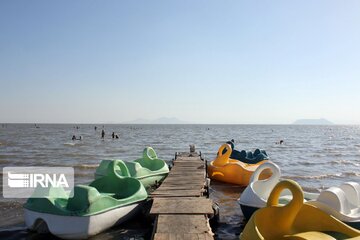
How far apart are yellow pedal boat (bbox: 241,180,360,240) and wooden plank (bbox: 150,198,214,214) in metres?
2.11

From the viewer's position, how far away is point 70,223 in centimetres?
727

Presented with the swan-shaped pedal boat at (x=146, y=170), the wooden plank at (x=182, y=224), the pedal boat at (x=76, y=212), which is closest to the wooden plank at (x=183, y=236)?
the wooden plank at (x=182, y=224)

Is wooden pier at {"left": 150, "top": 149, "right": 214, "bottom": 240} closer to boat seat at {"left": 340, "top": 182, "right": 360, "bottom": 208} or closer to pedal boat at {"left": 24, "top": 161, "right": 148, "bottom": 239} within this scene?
pedal boat at {"left": 24, "top": 161, "right": 148, "bottom": 239}

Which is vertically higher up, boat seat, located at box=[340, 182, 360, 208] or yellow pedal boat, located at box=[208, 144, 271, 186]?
boat seat, located at box=[340, 182, 360, 208]

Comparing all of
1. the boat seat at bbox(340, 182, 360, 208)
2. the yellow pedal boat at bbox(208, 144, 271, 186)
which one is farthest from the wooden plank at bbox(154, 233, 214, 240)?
the yellow pedal boat at bbox(208, 144, 271, 186)

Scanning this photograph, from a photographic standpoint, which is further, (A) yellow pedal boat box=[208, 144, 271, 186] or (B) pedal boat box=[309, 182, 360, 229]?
(A) yellow pedal boat box=[208, 144, 271, 186]

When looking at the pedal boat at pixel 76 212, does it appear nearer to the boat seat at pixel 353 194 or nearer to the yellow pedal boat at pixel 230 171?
the boat seat at pixel 353 194

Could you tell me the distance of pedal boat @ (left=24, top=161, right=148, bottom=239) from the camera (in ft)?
→ 23.9

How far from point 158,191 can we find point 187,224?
10.5 feet

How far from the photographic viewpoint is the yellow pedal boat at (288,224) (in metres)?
5.34

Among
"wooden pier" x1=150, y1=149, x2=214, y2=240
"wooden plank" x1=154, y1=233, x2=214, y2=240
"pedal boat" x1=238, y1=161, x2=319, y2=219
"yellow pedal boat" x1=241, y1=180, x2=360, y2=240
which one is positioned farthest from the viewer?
"pedal boat" x1=238, y1=161, x2=319, y2=219

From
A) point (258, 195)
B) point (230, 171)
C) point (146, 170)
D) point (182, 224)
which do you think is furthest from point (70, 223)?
point (230, 171)

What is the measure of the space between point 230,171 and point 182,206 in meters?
6.65

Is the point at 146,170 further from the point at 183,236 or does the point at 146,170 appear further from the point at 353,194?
the point at 353,194
